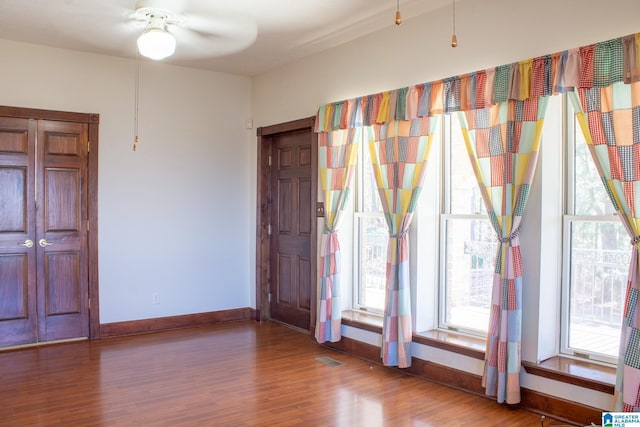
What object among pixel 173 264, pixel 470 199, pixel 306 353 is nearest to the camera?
pixel 470 199

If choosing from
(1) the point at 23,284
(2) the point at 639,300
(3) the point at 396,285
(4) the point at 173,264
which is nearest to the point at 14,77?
(1) the point at 23,284

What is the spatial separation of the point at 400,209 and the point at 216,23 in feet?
7.45

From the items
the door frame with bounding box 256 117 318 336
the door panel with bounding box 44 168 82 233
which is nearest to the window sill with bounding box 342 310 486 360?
the door frame with bounding box 256 117 318 336

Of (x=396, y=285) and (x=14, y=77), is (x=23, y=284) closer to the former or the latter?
(x=14, y=77)

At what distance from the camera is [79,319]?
5266mm

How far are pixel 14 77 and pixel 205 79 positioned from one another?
6.44 ft

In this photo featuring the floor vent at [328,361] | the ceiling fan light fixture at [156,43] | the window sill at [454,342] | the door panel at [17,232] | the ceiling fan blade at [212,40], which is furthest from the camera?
the door panel at [17,232]

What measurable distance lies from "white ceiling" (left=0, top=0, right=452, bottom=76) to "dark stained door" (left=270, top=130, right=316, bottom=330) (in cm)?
104

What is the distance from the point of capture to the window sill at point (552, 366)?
3.07 m

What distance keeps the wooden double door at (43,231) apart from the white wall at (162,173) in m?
0.21

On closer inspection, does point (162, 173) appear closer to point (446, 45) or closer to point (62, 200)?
point (62, 200)

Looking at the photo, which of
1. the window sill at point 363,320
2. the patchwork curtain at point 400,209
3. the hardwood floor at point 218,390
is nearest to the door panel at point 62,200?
the hardwood floor at point 218,390

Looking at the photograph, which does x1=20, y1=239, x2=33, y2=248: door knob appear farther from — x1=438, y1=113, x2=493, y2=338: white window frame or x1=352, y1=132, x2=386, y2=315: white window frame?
x1=438, y1=113, x2=493, y2=338: white window frame

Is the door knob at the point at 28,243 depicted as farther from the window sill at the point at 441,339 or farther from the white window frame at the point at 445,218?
the white window frame at the point at 445,218
